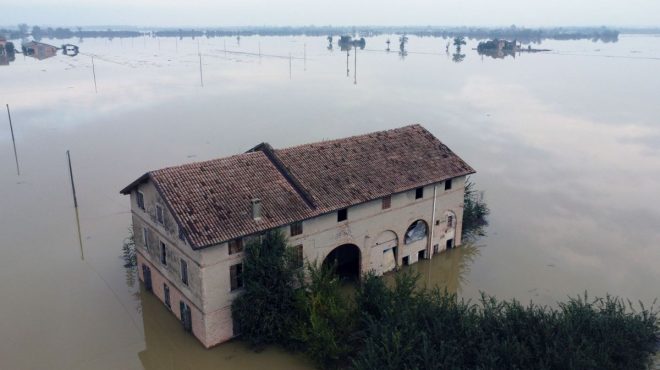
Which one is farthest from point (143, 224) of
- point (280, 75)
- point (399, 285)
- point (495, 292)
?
point (280, 75)

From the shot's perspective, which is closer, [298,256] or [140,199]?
[298,256]

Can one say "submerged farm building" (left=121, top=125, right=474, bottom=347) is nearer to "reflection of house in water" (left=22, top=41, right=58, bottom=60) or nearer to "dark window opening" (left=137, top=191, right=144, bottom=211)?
"dark window opening" (left=137, top=191, right=144, bottom=211)

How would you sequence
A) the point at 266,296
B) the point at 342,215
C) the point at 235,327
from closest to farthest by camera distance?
the point at 266,296 < the point at 235,327 < the point at 342,215

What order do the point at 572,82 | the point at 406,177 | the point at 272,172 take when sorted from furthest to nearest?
the point at 572,82 → the point at 406,177 → the point at 272,172

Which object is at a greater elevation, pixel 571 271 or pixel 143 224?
pixel 143 224

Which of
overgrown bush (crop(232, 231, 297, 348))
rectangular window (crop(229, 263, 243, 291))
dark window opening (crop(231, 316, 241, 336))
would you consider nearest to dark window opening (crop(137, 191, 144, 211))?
rectangular window (crop(229, 263, 243, 291))

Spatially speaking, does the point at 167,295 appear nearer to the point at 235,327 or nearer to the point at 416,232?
the point at 235,327

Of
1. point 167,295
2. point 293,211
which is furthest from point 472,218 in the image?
point 167,295

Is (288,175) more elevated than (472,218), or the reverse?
(288,175)

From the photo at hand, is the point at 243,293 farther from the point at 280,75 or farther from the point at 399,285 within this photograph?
the point at 280,75
